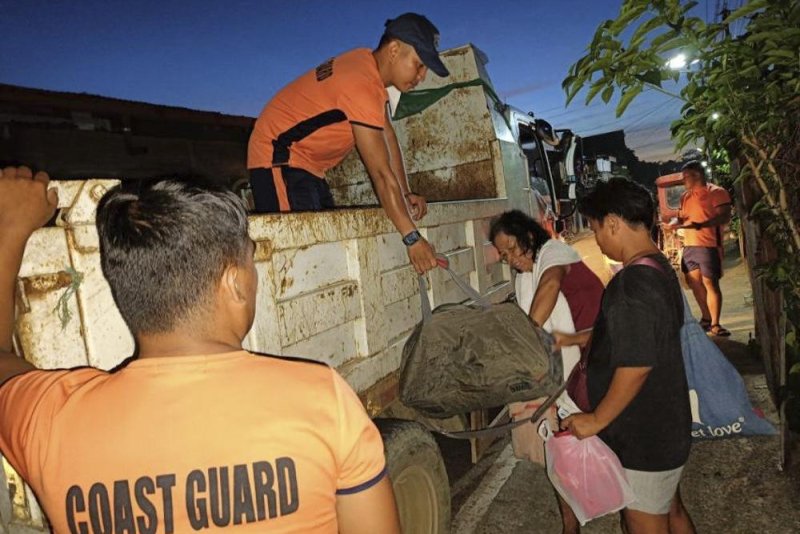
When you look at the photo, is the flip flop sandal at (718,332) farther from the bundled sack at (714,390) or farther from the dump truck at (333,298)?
the bundled sack at (714,390)

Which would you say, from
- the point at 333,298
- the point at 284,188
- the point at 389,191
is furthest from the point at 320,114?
the point at 333,298

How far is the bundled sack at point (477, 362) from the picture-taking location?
2.10 metres

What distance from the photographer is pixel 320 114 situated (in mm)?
2635

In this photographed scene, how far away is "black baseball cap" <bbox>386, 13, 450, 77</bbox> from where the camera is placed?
2.58 metres

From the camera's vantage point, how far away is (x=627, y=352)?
70.6 inches

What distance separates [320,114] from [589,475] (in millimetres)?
2151

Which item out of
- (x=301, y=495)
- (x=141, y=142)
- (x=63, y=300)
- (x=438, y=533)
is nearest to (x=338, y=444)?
(x=301, y=495)

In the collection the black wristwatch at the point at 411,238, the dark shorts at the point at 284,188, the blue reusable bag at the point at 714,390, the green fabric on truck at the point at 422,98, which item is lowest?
the blue reusable bag at the point at 714,390

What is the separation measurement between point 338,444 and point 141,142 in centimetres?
533

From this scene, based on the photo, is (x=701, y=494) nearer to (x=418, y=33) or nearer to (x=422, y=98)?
(x=418, y=33)

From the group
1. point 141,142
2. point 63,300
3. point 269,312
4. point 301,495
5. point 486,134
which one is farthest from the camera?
point 141,142

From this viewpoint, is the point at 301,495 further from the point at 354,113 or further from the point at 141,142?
the point at 141,142

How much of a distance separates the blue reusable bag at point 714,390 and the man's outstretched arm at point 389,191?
1.14 metres

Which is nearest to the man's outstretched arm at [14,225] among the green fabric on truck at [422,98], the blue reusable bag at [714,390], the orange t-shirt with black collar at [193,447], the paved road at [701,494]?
the orange t-shirt with black collar at [193,447]
